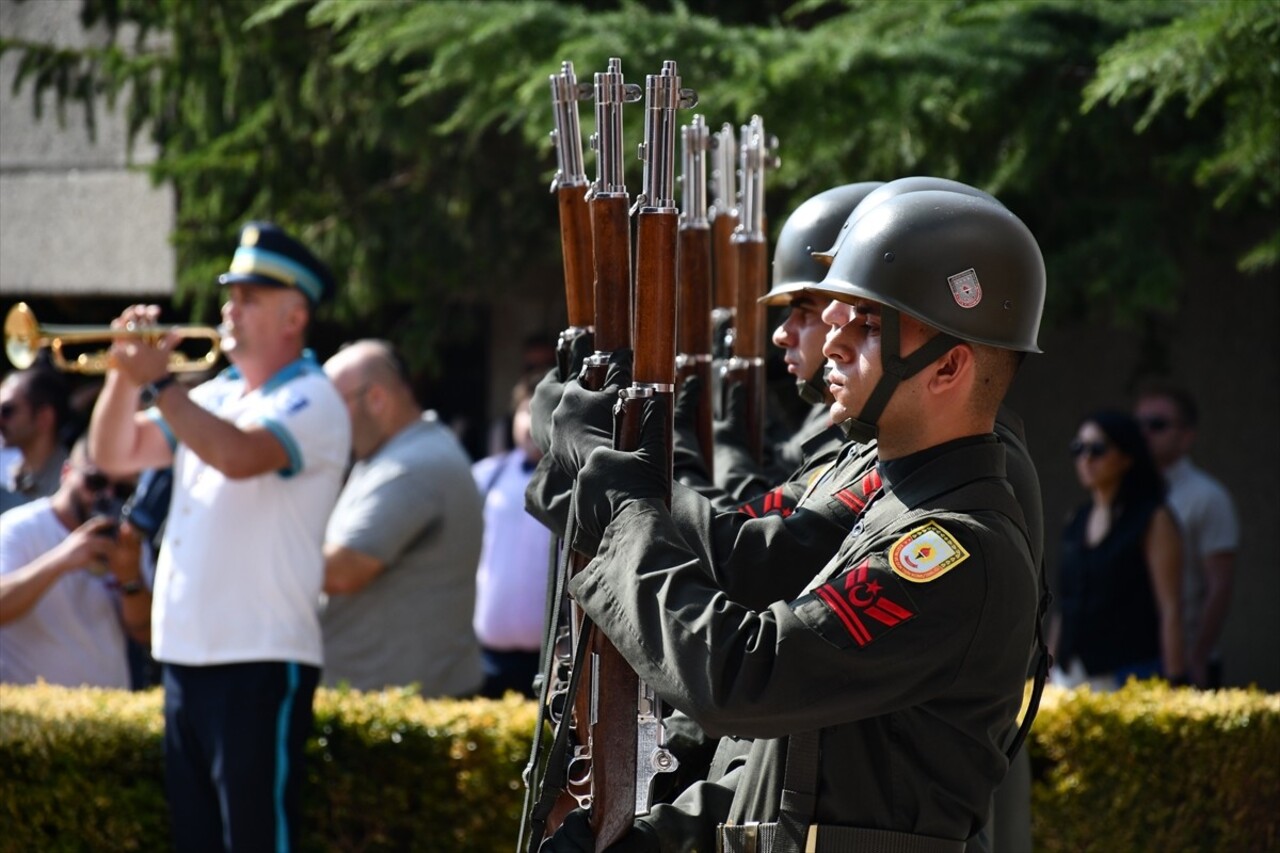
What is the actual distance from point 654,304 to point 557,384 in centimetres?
44

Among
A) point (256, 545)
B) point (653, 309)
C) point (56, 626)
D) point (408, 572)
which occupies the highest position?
point (653, 309)

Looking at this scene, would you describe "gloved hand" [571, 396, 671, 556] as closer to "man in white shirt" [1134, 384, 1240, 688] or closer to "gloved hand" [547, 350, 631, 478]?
"gloved hand" [547, 350, 631, 478]

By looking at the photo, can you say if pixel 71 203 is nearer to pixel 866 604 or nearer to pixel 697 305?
pixel 697 305

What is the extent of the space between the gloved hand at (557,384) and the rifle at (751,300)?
4.35ft

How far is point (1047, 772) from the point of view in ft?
17.1

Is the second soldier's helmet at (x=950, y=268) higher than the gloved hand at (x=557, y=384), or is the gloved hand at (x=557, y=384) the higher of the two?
the second soldier's helmet at (x=950, y=268)

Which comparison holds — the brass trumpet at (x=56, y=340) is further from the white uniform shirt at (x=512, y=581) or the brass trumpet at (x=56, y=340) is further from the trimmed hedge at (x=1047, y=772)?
the white uniform shirt at (x=512, y=581)

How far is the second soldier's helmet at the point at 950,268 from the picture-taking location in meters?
2.55

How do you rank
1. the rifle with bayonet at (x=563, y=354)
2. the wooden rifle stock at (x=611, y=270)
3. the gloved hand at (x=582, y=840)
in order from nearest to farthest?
1. the gloved hand at (x=582, y=840)
2. the rifle with bayonet at (x=563, y=354)
3. the wooden rifle stock at (x=611, y=270)

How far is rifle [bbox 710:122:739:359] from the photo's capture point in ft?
14.2

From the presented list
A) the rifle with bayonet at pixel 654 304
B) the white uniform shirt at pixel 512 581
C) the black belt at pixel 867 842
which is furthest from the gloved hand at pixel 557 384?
the white uniform shirt at pixel 512 581

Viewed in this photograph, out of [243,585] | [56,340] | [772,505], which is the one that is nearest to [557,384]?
[772,505]

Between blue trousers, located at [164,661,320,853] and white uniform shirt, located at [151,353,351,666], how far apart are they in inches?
2.6

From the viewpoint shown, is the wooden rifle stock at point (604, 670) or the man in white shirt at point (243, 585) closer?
the wooden rifle stock at point (604, 670)
